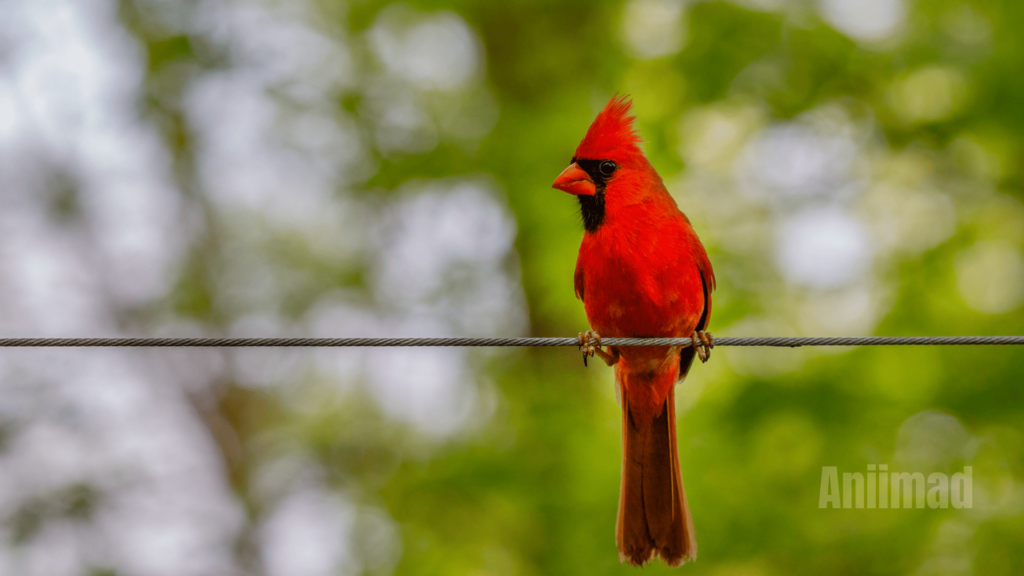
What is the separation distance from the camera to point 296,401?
5410mm

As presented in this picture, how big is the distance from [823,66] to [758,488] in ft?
7.59

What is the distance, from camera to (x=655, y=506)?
8.98 ft

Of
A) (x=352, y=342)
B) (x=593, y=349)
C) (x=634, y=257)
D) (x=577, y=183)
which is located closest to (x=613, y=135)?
(x=577, y=183)

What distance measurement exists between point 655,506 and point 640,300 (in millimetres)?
758

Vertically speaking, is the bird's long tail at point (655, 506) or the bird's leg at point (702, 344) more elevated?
the bird's leg at point (702, 344)

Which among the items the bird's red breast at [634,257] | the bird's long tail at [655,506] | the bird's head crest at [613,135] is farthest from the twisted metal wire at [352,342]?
the bird's head crest at [613,135]

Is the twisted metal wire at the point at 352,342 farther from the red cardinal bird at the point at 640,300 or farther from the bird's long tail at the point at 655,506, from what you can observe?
the bird's long tail at the point at 655,506

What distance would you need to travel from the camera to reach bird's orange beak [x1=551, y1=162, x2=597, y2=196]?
2832mm

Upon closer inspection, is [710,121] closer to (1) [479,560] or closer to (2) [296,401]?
(1) [479,560]

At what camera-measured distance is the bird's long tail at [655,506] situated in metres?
2.70

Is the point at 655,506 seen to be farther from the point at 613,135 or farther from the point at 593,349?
the point at 613,135

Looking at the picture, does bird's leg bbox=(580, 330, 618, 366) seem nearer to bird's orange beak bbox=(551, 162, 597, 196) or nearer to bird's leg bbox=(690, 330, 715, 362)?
bird's leg bbox=(690, 330, 715, 362)

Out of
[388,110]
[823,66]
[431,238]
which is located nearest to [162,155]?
[388,110]

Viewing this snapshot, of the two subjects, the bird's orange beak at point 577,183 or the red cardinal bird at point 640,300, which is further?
the bird's orange beak at point 577,183
